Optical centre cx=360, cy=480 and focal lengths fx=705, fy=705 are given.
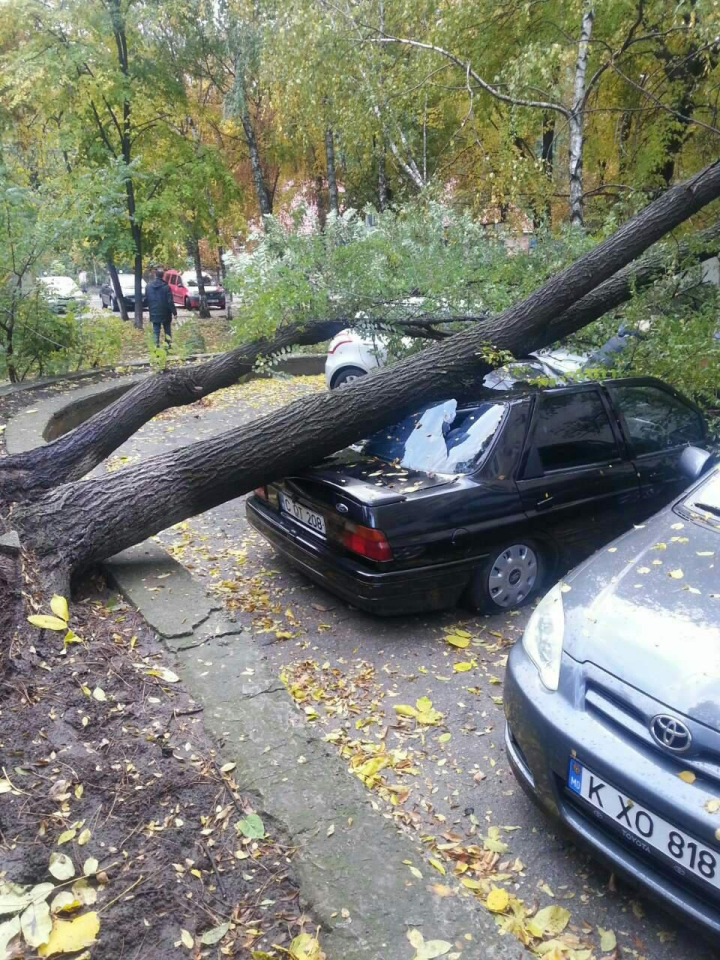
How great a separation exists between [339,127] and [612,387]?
10.6m

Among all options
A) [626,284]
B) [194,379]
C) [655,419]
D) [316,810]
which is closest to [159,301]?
[194,379]

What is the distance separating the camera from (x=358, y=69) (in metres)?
11.9

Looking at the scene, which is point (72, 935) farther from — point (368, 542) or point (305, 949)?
point (368, 542)

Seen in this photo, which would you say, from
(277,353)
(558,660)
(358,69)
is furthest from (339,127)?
(558,660)

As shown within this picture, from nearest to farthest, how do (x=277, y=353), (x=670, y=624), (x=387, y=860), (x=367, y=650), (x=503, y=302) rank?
(x=387, y=860) < (x=670, y=624) < (x=367, y=650) < (x=503, y=302) < (x=277, y=353)

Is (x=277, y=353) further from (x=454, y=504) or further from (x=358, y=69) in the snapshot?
(x=358, y=69)

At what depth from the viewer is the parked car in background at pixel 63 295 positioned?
1070 centimetres

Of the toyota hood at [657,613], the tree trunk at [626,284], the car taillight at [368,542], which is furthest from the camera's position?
the tree trunk at [626,284]

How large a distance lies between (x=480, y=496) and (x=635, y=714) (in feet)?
6.97

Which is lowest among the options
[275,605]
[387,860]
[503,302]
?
[275,605]

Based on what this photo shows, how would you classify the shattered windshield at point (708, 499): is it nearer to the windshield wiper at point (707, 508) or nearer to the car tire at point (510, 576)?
the windshield wiper at point (707, 508)

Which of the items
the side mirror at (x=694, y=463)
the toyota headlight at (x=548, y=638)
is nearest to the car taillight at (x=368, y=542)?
the toyota headlight at (x=548, y=638)

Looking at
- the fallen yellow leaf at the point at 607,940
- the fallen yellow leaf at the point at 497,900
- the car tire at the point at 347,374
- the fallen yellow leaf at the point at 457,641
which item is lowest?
the fallen yellow leaf at the point at 457,641

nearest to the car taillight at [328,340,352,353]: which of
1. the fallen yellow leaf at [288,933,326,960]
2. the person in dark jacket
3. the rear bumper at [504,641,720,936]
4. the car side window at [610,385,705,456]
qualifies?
the person in dark jacket
